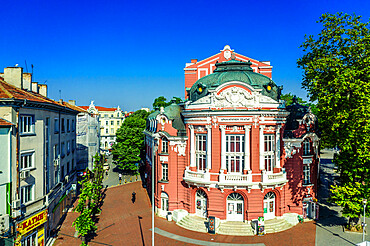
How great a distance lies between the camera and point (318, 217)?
29375mm

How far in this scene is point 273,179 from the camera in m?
27.2

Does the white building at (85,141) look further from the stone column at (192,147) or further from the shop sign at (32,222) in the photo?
the stone column at (192,147)

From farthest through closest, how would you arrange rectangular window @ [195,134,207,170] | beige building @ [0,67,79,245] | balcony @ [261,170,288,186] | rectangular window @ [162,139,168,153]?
rectangular window @ [162,139,168,153] < rectangular window @ [195,134,207,170] < balcony @ [261,170,288,186] < beige building @ [0,67,79,245]

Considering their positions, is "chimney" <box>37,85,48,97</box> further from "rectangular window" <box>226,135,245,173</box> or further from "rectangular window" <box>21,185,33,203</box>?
"rectangular window" <box>226,135,245,173</box>

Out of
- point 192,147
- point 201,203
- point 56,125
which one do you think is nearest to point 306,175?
point 201,203

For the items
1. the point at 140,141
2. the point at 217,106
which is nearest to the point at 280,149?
the point at 217,106

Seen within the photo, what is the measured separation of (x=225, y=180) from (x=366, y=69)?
49.6 ft

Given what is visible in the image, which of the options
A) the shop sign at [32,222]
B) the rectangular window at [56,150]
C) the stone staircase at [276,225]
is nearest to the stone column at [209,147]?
the stone staircase at [276,225]

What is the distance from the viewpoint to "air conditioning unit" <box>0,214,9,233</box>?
1808cm

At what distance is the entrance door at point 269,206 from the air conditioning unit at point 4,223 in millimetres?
21810

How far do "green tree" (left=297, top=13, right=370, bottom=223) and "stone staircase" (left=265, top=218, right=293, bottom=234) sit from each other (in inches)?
220

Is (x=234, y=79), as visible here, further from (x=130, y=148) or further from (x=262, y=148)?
(x=130, y=148)

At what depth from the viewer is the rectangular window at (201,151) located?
2856 centimetres

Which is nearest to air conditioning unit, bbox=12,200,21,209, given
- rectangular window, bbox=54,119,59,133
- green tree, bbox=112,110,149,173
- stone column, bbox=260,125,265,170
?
rectangular window, bbox=54,119,59,133
